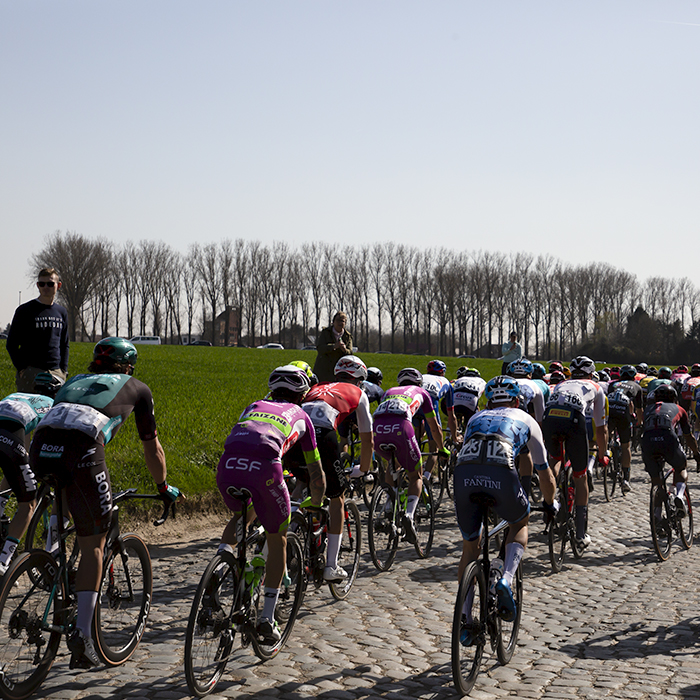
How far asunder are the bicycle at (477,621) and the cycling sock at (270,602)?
119cm

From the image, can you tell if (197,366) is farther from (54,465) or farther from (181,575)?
(54,465)

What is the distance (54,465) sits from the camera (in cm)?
499

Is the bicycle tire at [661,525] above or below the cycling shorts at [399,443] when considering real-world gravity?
below

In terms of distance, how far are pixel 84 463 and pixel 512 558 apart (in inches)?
116

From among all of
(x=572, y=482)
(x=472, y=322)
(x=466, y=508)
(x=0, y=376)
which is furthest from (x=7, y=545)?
(x=472, y=322)

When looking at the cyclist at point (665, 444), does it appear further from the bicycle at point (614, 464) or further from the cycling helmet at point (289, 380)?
the cycling helmet at point (289, 380)

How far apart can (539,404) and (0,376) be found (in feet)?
59.3

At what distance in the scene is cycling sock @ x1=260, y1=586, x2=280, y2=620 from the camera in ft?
18.1

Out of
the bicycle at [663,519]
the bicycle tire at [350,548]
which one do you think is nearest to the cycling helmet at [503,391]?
the bicycle tire at [350,548]

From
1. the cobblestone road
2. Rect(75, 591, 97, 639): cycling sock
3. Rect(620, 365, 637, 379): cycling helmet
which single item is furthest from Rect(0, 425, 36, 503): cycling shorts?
Rect(620, 365, 637, 379): cycling helmet

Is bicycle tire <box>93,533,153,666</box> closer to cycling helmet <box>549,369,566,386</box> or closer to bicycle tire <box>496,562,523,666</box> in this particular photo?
bicycle tire <box>496,562,523,666</box>

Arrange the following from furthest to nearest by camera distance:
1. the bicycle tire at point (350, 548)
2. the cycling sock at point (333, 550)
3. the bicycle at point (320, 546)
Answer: the bicycle tire at point (350, 548) < the cycling sock at point (333, 550) < the bicycle at point (320, 546)

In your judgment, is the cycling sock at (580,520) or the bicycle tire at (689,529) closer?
the cycling sock at (580,520)

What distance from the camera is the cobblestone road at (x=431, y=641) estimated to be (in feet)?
17.2
